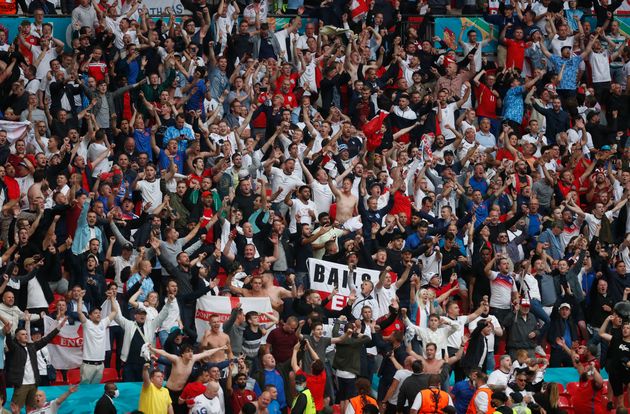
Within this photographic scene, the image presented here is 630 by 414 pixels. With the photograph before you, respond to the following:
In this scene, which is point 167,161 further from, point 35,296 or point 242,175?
point 35,296

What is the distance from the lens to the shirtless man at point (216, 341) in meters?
20.8

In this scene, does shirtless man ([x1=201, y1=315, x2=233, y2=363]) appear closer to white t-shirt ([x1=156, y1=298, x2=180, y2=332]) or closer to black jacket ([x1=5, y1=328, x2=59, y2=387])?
white t-shirt ([x1=156, y1=298, x2=180, y2=332])

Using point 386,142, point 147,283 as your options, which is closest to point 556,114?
point 386,142

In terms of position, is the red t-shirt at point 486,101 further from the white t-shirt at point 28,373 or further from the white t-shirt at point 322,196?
the white t-shirt at point 28,373

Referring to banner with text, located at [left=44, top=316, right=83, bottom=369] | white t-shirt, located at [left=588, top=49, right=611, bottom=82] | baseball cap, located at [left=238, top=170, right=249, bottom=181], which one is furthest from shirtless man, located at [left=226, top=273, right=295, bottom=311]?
white t-shirt, located at [left=588, top=49, right=611, bottom=82]

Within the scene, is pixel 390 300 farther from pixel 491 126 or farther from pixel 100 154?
pixel 491 126

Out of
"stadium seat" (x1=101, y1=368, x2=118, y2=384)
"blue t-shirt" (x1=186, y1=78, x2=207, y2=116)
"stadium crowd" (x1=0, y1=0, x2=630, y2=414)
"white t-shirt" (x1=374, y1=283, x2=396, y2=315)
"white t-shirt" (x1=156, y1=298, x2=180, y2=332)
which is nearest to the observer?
"stadium crowd" (x1=0, y1=0, x2=630, y2=414)

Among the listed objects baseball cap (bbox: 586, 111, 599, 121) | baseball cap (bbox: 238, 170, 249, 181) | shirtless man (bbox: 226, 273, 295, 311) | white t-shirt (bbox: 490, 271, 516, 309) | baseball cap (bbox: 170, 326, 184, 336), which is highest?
baseball cap (bbox: 238, 170, 249, 181)

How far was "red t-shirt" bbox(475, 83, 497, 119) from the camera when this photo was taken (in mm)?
29859

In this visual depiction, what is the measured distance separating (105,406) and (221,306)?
10.3ft

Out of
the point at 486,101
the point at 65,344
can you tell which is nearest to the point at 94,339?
the point at 65,344

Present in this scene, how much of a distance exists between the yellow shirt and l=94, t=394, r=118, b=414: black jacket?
38cm

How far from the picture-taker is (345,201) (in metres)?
25.3

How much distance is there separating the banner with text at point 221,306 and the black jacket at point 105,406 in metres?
2.68
